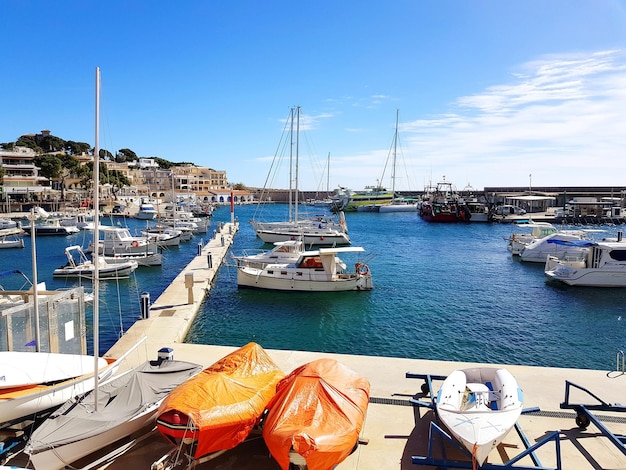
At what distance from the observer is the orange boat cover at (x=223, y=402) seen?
297 inches

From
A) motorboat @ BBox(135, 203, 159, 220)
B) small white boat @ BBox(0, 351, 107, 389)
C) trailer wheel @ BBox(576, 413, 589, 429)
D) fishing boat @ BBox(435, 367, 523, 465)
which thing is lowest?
trailer wheel @ BBox(576, 413, 589, 429)

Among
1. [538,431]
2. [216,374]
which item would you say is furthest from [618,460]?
[216,374]

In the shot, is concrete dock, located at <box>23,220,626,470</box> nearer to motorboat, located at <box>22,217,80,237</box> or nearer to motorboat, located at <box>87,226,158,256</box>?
motorboat, located at <box>87,226,158,256</box>

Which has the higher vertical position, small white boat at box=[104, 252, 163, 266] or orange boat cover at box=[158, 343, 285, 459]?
orange boat cover at box=[158, 343, 285, 459]

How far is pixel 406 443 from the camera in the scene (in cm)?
855

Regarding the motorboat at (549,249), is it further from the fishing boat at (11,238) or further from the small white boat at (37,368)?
the fishing boat at (11,238)

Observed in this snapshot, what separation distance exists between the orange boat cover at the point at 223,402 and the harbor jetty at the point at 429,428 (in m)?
0.64

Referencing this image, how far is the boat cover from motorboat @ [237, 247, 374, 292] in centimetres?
1649

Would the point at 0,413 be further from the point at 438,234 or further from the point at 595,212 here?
the point at 595,212

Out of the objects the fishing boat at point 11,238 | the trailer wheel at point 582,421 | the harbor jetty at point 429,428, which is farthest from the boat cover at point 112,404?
the fishing boat at point 11,238

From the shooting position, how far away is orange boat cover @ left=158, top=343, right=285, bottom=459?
7.55 meters

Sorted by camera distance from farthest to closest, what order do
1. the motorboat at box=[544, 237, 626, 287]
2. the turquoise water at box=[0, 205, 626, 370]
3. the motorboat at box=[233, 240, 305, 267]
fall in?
the motorboat at box=[233, 240, 305, 267]
the motorboat at box=[544, 237, 626, 287]
the turquoise water at box=[0, 205, 626, 370]

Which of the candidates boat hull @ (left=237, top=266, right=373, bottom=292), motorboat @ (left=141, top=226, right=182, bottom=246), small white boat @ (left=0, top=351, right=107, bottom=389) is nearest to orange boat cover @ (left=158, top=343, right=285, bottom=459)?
small white boat @ (left=0, top=351, right=107, bottom=389)

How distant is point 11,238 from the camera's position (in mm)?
52812
